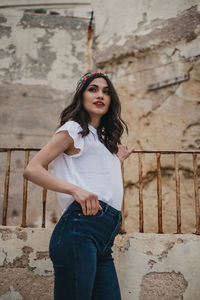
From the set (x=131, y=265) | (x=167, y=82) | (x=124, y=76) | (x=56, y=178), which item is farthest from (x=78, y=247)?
(x=124, y=76)

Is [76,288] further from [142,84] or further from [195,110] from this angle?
[142,84]

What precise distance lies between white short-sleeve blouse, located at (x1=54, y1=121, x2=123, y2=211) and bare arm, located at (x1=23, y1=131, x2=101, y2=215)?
4cm

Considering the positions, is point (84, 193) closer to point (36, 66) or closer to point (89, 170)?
point (89, 170)

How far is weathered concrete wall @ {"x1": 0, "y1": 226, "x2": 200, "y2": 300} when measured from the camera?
1.86 metres

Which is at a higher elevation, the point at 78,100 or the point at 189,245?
the point at 78,100

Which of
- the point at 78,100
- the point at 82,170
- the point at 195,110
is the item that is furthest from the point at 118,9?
the point at 82,170

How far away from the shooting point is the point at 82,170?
108 centimetres

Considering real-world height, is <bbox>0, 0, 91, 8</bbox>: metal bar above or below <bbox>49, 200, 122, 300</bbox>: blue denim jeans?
above

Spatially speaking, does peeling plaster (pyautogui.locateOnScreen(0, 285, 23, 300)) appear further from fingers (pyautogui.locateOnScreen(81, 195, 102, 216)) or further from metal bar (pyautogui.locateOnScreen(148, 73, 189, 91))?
metal bar (pyautogui.locateOnScreen(148, 73, 189, 91))

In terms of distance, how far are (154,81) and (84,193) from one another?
3204mm

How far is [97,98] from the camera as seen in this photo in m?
1.28

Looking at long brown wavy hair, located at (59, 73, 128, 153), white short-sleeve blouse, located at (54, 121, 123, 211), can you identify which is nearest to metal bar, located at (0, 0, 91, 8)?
long brown wavy hair, located at (59, 73, 128, 153)

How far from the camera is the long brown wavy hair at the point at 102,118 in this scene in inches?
48.1

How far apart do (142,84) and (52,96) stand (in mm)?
1275
